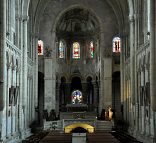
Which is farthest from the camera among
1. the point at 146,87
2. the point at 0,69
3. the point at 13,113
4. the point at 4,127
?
the point at 13,113

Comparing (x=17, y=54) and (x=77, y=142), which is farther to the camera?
(x=17, y=54)

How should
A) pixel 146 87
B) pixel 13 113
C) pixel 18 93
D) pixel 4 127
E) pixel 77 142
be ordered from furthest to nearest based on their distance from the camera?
pixel 18 93, pixel 13 113, pixel 146 87, pixel 4 127, pixel 77 142

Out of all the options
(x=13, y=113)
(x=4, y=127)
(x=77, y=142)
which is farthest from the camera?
(x=13, y=113)

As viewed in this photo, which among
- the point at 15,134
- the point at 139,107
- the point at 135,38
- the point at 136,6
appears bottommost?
the point at 15,134

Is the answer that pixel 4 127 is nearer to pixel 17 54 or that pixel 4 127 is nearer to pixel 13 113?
pixel 13 113

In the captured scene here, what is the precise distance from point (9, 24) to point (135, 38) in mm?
14029

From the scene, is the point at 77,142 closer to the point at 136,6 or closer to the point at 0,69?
the point at 0,69

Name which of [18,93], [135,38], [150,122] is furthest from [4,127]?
[135,38]

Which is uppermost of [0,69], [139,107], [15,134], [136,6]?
[136,6]

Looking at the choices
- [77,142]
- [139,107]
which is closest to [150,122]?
[139,107]

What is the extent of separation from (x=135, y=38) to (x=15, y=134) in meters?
16.5

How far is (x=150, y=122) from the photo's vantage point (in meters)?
34.5

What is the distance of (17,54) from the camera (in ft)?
135

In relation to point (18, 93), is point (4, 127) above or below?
below
